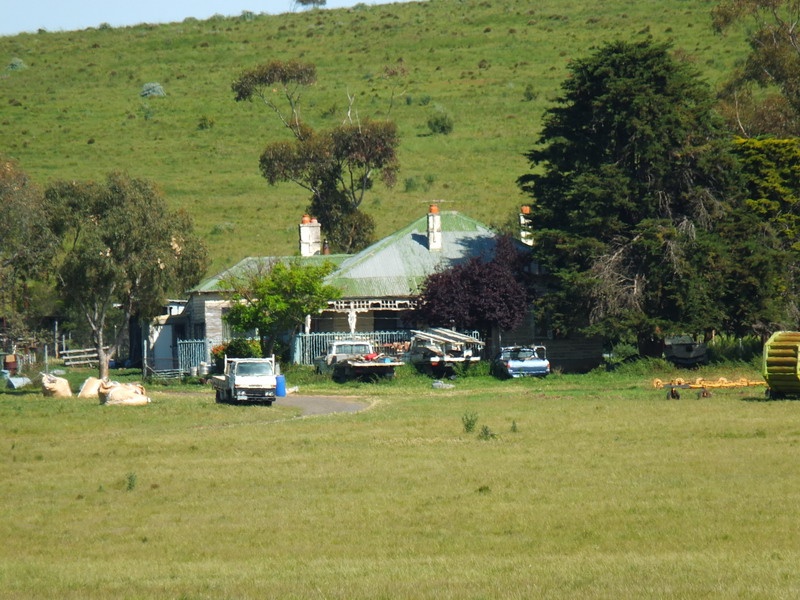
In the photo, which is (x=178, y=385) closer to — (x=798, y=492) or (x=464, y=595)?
(x=798, y=492)

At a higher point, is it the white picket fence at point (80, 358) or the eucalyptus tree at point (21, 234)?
the eucalyptus tree at point (21, 234)

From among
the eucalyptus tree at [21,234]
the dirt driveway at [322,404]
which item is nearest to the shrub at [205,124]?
the eucalyptus tree at [21,234]

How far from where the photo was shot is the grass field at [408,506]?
1185 cm

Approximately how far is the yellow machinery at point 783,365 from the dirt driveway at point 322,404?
1109cm

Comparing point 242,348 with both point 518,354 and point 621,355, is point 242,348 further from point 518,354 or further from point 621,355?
point 621,355

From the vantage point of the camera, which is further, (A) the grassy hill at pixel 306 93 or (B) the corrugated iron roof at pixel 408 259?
(A) the grassy hill at pixel 306 93

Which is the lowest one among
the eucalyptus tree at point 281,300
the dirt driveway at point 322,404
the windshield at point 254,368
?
the dirt driveway at point 322,404

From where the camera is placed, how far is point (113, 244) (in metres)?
44.8

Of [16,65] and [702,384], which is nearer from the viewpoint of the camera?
[702,384]

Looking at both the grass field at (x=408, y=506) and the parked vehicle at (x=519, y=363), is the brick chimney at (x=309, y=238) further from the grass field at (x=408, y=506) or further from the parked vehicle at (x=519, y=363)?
the grass field at (x=408, y=506)

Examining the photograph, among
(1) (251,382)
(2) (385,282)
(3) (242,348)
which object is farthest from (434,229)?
(1) (251,382)

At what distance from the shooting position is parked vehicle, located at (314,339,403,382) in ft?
147

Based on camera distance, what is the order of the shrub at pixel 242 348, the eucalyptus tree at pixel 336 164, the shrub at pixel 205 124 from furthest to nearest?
1. the shrub at pixel 205 124
2. the eucalyptus tree at pixel 336 164
3. the shrub at pixel 242 348

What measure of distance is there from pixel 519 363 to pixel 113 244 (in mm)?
15389
